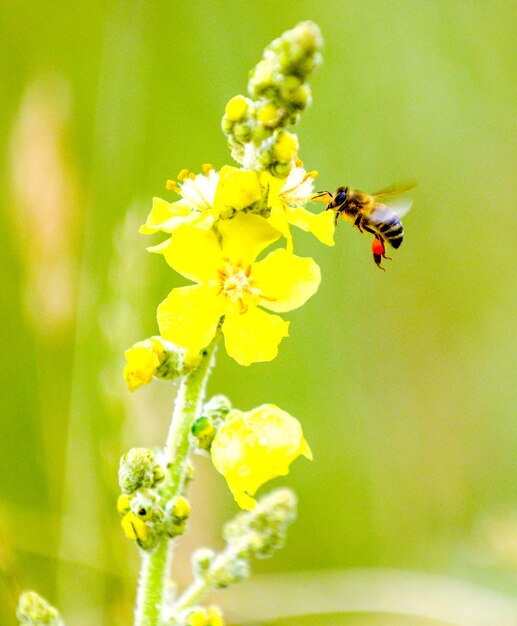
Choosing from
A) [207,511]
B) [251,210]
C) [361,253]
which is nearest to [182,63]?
[361,253]

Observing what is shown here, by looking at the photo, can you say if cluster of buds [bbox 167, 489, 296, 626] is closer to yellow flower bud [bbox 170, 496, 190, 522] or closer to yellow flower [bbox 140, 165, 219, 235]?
yellow flower bud [bbox 170, 496, 190, 522]

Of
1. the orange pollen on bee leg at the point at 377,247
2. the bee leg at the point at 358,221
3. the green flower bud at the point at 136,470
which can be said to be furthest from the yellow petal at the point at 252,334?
the bee leg at the point at 358,221

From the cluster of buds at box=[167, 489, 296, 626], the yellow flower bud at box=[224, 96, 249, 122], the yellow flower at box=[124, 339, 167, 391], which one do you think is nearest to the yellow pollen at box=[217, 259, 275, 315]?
the yellow flower at box=[124, 339, 167, 391]

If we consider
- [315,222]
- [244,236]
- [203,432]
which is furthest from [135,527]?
[315,222]

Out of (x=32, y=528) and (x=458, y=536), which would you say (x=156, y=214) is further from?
(x=458, y=536)

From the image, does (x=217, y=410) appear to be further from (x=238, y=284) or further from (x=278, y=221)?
(x=278, y=221)
